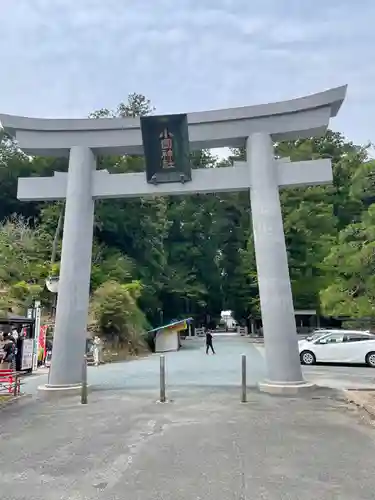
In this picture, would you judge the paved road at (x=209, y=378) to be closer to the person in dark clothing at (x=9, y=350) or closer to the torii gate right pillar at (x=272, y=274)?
the person in dark clothing at (x=9, y=350)

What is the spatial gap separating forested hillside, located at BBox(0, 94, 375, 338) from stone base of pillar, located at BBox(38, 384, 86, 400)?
516 inches

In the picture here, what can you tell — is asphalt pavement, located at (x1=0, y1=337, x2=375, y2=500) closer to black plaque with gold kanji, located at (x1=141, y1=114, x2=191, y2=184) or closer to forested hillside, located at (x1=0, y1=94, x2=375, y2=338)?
black plaque with gold kanji, located at (x1=141, y1=114, x2=191, y2=184)

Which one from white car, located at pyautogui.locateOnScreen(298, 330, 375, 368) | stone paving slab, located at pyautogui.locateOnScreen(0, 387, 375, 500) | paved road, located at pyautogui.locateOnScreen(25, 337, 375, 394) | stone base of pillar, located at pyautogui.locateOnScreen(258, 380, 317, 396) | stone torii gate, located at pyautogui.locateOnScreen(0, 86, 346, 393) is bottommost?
stone paving slab, located at pyautogui.locateOnScreen(0, 387, 375, 500)

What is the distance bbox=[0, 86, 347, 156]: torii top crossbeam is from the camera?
40.1ft

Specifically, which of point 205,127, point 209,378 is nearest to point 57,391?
point 209,378

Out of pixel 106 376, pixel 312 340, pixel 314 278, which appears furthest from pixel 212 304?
pixel 106 376

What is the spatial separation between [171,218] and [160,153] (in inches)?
1301

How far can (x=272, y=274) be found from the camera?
11766 mm

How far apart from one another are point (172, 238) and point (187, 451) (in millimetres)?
40591

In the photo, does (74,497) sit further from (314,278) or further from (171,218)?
(171,218)

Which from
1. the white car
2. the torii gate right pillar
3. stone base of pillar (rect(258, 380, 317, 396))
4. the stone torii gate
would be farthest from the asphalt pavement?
the white car

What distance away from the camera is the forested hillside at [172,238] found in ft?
103

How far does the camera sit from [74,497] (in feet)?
14.8

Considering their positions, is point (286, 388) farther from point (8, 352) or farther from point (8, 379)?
point (8, 352)
